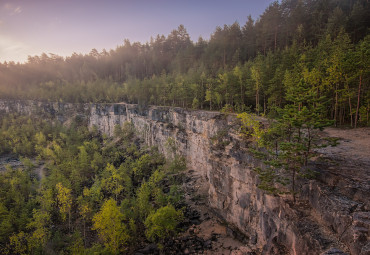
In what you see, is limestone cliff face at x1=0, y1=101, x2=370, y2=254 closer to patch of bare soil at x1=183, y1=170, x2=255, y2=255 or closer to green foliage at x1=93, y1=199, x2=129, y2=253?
patch of bare soil at x1=183, y1=170, x2=255, y2=255

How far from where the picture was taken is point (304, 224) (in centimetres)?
1378

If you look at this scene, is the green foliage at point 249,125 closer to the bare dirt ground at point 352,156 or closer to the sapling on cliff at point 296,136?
the sapling on cliff at point 296,136

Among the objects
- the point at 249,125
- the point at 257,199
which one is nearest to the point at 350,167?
the point at 257,199

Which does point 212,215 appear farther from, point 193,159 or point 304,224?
point 304,224

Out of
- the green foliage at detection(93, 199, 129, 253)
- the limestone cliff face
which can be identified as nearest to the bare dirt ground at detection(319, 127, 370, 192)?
the limestone cliff face

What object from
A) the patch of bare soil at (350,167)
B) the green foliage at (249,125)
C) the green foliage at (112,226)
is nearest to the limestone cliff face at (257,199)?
the patch of bare soil at (350,167)

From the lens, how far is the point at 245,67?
4456 centimetres

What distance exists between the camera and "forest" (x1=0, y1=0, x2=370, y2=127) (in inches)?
1039

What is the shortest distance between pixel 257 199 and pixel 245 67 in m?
32.7

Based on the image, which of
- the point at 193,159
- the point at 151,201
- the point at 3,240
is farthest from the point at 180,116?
the point at 3,240

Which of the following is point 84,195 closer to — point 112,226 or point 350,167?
point 112,226

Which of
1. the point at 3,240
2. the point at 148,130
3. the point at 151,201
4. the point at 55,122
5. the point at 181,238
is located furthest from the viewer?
the point at 55,122

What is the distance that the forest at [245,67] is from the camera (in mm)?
26381

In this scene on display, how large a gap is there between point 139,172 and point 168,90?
26.7 meters
